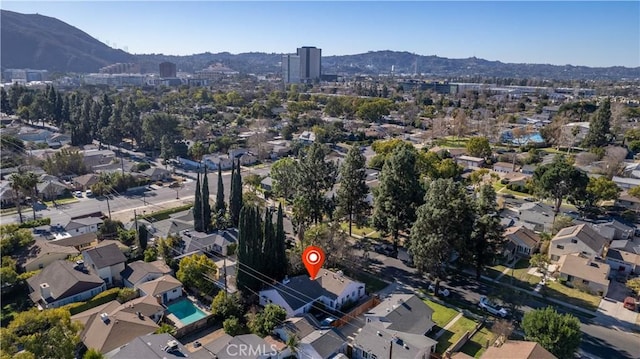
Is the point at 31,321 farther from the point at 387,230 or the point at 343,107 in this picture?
the point at 343,107

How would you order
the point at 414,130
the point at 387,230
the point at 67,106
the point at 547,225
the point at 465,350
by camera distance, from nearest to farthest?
the point at 465,350, the point at 387,230, the point at 547,225, the point at 67,106, the point at 414,130

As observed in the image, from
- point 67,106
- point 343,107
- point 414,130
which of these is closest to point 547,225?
point 414,130

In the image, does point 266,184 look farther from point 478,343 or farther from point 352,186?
point 478,343

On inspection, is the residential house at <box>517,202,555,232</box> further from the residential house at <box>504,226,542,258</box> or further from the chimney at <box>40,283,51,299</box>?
the chimney at <box>40,283,51,299</box>

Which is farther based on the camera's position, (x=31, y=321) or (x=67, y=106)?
(x=67, y=106)

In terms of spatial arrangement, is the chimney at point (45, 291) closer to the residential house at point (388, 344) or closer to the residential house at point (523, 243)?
the residential house at point (388, 344)

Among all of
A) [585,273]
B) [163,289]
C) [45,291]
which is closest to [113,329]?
[163,289]
